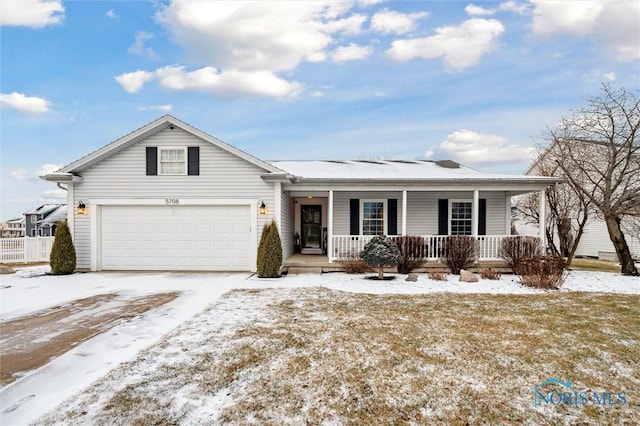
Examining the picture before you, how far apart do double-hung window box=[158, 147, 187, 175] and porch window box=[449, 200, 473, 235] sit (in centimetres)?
932

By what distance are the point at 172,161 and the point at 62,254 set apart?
4142 mm

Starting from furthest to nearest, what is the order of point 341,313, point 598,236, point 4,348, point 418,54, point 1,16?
point 598,236, point 418,54, point 1,16, point 341,313, point 4,348

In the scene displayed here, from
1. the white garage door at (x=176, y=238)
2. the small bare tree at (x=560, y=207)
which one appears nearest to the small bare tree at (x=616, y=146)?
the small bare tree at (x=560, y=207)

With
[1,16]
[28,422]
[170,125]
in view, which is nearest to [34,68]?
[1,16]

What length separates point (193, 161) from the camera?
1053 cm

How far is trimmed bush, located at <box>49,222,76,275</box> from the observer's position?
32.7 ft

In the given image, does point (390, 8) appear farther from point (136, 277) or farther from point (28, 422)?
point (28, 422)

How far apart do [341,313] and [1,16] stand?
10.7 metres

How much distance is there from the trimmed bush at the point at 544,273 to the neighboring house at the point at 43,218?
117 ft


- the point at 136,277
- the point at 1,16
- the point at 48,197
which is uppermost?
the point at 1,16

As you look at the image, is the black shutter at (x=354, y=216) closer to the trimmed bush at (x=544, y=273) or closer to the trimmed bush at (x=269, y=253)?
the trimmed bush at (x=269, y=253)

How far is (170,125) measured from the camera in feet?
34.2

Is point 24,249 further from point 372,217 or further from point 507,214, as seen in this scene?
point 507,214

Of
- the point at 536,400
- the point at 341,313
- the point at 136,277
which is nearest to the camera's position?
the point at 536,400
